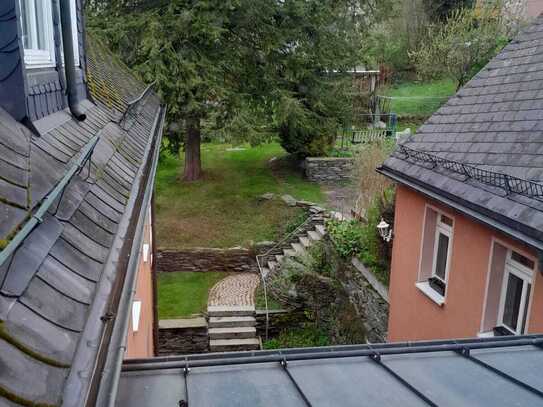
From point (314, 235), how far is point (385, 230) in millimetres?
4587

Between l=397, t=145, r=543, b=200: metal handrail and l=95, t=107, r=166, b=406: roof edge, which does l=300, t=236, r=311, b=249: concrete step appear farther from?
l=95, t=107, r=166, b=406: roof edge

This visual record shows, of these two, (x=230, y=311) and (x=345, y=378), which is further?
(x=230, y=311)

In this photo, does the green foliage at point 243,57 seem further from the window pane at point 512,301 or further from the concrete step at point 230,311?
the window pane at point 512,301

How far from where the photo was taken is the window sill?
8.22m

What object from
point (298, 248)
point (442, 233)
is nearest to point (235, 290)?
point (298, 248)

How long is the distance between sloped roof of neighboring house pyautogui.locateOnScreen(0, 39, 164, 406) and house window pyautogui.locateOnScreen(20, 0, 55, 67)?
1.30ft

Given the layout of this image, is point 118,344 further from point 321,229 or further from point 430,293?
point 321,229

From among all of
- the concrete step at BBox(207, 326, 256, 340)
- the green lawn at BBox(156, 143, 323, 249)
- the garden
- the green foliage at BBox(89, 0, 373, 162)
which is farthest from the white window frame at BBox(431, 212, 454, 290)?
the green foliage at BBox(89, 0, 373, 162)

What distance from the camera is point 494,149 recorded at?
7348 mm

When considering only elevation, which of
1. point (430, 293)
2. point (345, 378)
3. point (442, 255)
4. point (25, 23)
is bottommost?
point (430, 293)

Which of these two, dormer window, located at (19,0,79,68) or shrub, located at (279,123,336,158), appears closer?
dormer window, located at (19,0,79,68)

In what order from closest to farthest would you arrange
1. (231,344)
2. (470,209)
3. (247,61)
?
1. (470,209)
2. (231,344)
3. (247,61)

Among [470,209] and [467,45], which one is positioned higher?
[467,45]

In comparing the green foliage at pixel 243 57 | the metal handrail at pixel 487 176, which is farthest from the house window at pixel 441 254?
the green foliage at pixel 243 57
